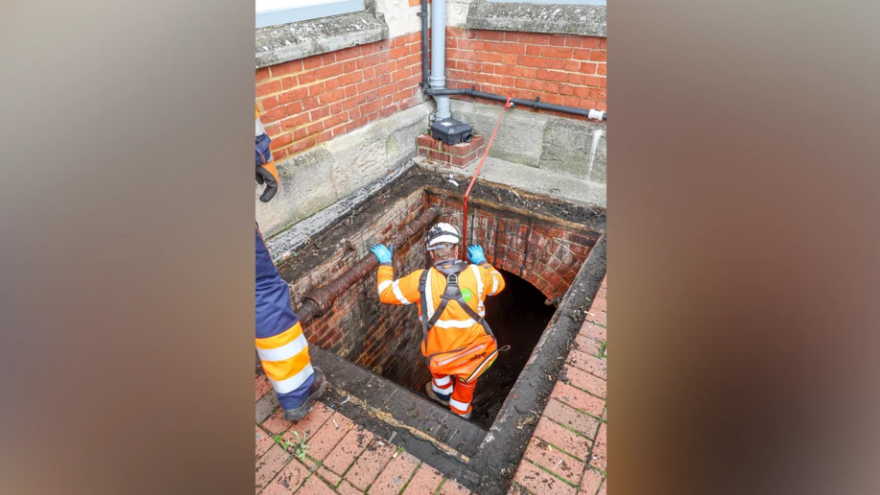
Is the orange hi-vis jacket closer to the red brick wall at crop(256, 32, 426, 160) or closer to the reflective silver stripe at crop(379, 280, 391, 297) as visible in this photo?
the reflective silver stripe at crop(379, 280, 391, 297)

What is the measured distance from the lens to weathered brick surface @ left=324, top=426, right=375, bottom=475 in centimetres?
208

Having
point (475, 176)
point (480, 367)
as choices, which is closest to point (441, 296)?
point (480, 367)

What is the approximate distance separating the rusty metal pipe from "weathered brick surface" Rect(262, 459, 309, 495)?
1.11 m

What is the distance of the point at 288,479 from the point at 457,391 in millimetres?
1968

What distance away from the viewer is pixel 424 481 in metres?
2.01

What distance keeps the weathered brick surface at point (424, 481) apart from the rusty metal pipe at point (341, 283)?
1.39 m

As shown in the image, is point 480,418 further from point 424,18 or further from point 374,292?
point 424,18

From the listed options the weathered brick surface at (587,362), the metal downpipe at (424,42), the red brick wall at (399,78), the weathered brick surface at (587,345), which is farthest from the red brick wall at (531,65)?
the weathered brick surface at (587,362)

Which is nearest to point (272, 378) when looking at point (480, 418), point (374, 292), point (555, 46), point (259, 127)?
point (259, 127)

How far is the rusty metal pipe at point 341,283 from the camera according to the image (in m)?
3.12

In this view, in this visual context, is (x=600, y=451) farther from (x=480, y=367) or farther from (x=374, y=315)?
(x=374, y=315)

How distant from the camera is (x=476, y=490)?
77.2 inches

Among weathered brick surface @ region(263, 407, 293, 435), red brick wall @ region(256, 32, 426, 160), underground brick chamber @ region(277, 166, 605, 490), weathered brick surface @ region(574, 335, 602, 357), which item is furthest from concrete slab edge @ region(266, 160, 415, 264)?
weathered brick surface @ region(574, 335, 602, 357)
